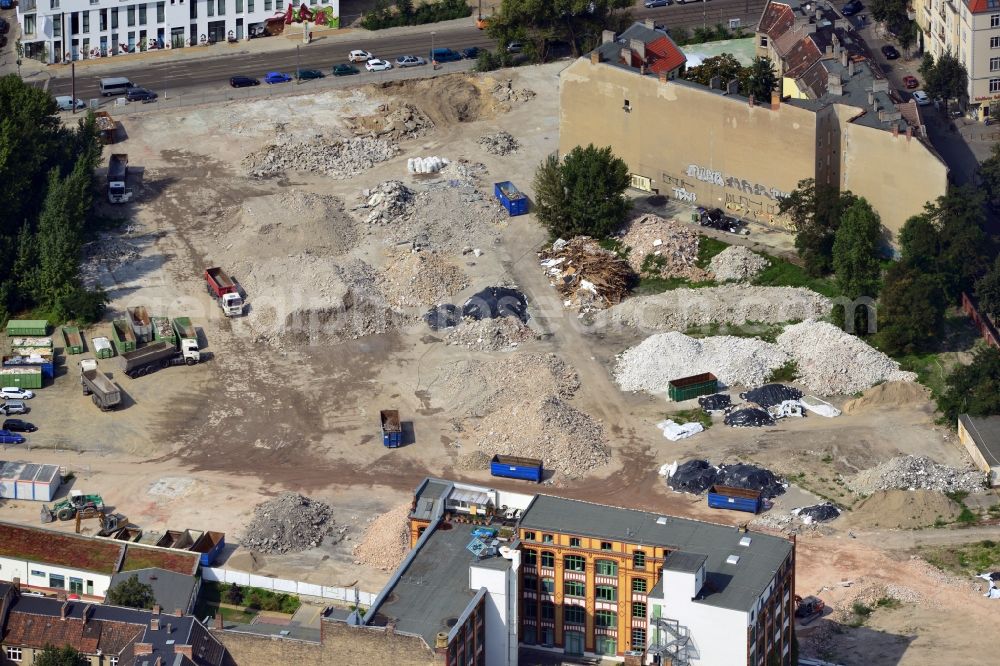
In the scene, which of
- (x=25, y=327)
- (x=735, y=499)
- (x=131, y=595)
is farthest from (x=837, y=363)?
(x=25, y=327)

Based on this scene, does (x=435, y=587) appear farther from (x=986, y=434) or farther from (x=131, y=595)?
(x=986, y=434)

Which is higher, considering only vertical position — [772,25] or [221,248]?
[772,25]

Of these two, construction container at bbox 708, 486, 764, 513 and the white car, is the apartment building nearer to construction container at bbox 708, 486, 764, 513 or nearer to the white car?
construction container at bbox 708, 486, 764, 513

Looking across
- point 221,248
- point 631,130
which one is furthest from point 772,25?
point 221,248

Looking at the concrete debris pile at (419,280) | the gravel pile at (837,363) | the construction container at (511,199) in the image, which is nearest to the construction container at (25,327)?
the concrete debris pile at (419,280)

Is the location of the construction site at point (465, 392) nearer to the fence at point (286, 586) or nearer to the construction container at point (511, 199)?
the construction container at point (511, 199)

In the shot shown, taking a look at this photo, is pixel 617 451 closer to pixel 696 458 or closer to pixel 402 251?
pixel 696 458

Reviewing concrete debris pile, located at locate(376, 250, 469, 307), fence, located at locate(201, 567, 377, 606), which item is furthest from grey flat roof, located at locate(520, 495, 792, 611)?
concrete debris pile, located at locate(376, 250, 469, 307)
